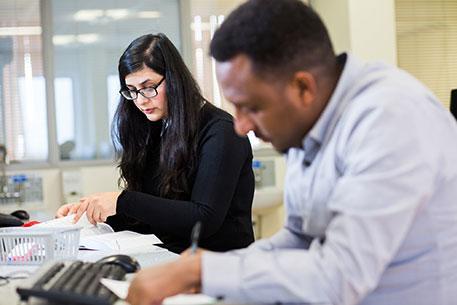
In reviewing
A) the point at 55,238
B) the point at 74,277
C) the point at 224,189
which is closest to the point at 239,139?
the point at 224,189

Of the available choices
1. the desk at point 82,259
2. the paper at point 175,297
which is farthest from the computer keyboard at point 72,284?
the desk at point 82,259

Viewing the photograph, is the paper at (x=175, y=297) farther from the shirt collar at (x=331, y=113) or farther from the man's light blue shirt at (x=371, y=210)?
the shirt collar at (x=331, y=113)

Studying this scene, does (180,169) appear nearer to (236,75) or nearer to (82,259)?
(82,259)

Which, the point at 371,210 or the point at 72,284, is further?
the point at 72,284

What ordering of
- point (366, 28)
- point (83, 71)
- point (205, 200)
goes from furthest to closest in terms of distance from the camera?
point (83, 71)
point (366, 28)
point (205, 200)

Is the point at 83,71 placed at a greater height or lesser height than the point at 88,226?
greater

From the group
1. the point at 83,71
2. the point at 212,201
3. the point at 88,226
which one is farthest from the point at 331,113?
the point at 83,71

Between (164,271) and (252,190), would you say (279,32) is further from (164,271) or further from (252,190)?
(252,190)

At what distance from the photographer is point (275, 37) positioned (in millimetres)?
812

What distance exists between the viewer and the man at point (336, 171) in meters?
0.74

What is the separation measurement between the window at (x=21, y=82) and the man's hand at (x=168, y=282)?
9.80ft

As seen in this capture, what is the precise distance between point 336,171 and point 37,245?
0.90m

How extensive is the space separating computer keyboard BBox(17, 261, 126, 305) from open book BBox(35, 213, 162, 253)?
1.54ft

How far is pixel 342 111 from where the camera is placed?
86 centimetres
